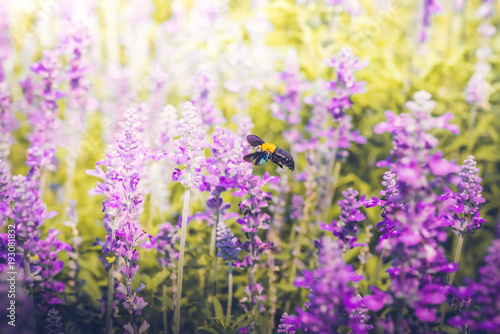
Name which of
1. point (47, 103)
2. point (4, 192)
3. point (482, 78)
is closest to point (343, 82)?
→ point (482, 78)

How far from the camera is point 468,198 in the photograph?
7.60 ft

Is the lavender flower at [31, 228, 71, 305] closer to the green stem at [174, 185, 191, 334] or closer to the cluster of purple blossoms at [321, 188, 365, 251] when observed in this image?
the green stem at [174, 185, 191, 334]

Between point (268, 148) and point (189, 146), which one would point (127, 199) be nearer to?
point (189, 146)

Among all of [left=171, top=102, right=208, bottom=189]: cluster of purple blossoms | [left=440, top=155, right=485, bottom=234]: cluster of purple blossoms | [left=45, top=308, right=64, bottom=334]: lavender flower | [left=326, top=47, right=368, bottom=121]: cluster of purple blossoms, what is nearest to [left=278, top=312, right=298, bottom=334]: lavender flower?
[left=171, top=102, right=208, bottom=189]: cluster of purple blossoms

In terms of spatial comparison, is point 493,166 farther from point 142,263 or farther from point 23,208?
point 23,208

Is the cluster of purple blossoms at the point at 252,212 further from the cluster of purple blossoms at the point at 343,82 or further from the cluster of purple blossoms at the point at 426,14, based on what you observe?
the cluster of purple blossoms at the point at 426,14

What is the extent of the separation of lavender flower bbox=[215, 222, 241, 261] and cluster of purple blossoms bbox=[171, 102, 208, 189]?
1.07 ft

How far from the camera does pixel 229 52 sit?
612 cm

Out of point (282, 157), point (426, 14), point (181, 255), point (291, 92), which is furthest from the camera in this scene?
point (426, 14)

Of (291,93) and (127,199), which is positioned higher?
(291,93)

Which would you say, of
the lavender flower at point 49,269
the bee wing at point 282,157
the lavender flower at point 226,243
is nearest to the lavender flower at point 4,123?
the lavender flower at point 49,269

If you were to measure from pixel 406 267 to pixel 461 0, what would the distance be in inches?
247

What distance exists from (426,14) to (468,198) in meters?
4.22

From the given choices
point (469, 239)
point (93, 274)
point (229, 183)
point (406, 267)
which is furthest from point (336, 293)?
point (469, 239)
